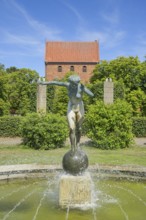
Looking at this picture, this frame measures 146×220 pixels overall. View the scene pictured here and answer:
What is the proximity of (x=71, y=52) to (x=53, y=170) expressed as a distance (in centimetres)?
5491

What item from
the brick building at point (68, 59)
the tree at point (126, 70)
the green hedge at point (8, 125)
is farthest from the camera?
the brick building at point (68, 59)

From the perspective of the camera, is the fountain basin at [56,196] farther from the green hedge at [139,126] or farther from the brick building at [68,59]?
the brick building at [68,59]

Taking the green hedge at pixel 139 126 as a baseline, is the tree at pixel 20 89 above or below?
above

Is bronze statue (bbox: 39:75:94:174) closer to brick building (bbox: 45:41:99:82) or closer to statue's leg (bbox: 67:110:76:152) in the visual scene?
statue's leg (bbox: 67:110:76:152)

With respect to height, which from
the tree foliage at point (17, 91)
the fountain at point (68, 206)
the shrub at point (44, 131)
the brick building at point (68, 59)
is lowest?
the fountain at point (68, 206)

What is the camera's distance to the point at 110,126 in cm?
1588

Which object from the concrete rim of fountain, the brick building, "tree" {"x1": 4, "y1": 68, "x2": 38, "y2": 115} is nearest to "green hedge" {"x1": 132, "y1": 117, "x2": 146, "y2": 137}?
the concrete rim of fountain

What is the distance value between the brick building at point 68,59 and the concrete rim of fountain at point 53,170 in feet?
172

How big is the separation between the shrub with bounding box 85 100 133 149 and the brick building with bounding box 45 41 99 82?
4454cm

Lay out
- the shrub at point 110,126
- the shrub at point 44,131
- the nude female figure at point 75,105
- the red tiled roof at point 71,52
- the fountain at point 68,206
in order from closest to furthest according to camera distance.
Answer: the fountain at point 68,206
the nude female figure at point 75,105
the shrub at point 44,131
the shrub at point 110,126
the red tiled roof at point 71,52

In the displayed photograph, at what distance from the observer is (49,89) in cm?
2862

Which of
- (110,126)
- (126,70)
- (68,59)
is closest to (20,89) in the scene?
(126,70)

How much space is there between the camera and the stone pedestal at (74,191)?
5.91m

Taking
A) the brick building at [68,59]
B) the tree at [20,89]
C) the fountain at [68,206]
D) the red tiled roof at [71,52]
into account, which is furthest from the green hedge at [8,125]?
the red tiled roof at [71,52]
